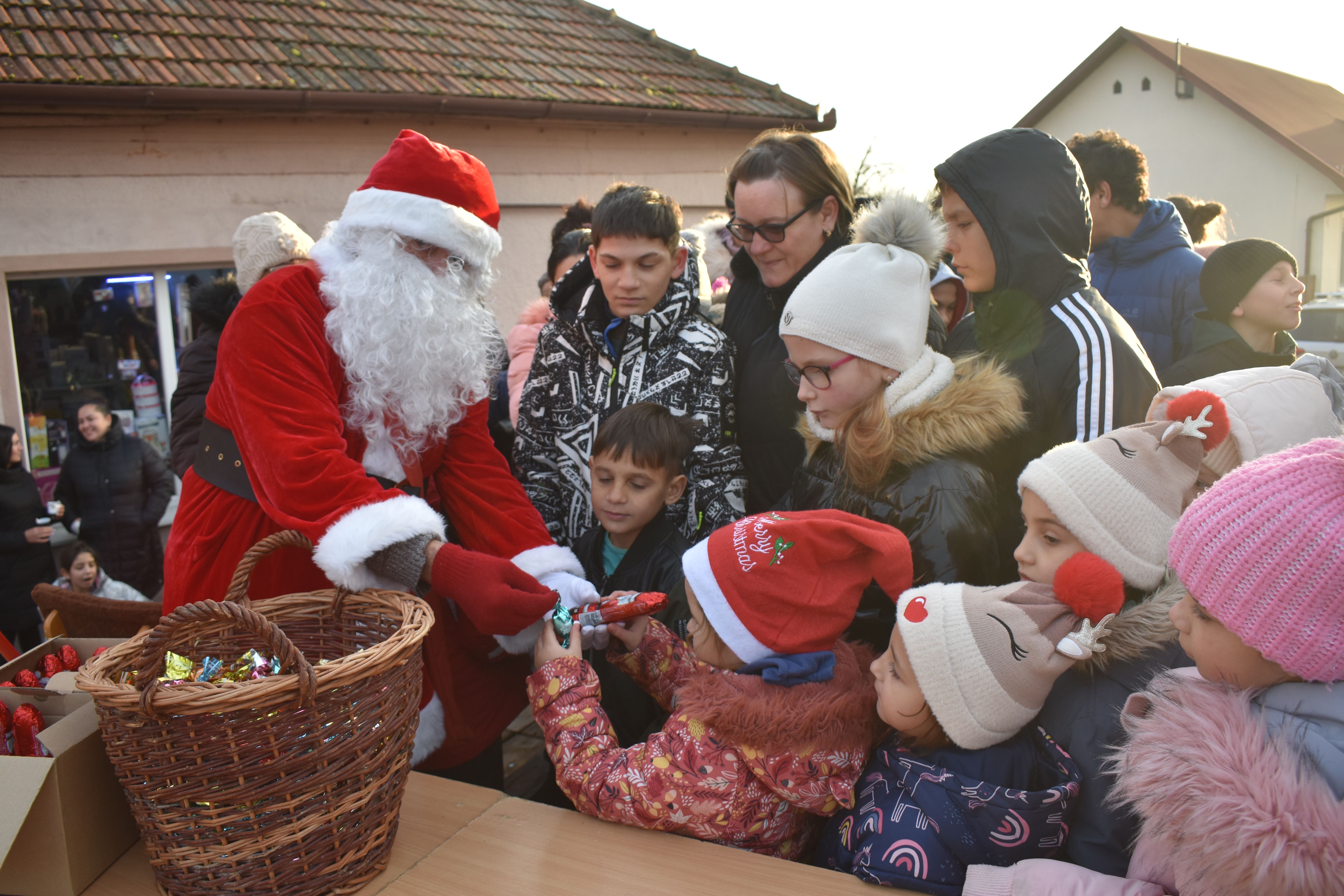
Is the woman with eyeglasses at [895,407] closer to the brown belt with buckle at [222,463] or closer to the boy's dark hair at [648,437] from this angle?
the boy's dark hair at [648,437]

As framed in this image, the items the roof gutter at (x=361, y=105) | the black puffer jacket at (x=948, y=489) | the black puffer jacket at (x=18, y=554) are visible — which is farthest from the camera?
the roof gutter at (x=361, y=105)

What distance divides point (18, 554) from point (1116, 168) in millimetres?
6164

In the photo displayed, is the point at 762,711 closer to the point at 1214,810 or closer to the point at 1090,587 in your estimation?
the point at 1090,587

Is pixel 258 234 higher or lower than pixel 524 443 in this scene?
higher

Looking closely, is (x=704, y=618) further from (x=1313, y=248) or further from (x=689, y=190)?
(x=1313, y=248)

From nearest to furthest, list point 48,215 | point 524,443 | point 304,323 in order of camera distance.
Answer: point 304,323 → point 524,443 → point 48,215

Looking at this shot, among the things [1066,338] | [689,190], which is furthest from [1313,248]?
[1066,338]

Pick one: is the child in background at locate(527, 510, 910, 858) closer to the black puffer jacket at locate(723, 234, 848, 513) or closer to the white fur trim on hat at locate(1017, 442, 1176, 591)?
the white fur trim on hat at locate(1017, 442, 1176, 591)

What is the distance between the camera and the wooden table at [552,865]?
156 centimetres

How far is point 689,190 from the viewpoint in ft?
30.3

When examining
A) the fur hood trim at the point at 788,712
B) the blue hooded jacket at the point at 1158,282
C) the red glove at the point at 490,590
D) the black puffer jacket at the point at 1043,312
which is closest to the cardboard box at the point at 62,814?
the red glove at the point at 490,590

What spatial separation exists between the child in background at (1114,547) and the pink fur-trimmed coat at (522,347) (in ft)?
8.19

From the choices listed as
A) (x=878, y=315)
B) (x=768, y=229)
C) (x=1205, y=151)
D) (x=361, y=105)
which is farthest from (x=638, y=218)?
(x=1205, y=151)

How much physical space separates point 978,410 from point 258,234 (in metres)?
3.24
